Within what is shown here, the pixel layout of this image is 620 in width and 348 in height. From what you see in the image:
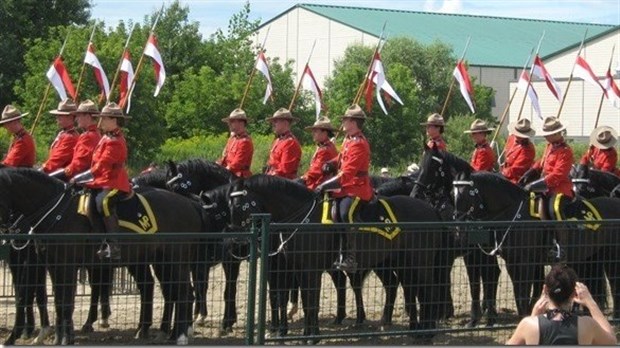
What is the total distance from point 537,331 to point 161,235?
10.8 ft

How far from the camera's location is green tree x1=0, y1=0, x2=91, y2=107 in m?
48.6

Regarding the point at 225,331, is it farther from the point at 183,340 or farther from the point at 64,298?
the point at 64,298

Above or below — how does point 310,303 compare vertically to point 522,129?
below

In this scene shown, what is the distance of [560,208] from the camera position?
13969 millimetres

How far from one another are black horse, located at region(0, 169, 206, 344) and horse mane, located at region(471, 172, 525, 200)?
2896mm

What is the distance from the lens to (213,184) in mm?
14453

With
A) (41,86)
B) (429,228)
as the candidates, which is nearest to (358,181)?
(429,228)

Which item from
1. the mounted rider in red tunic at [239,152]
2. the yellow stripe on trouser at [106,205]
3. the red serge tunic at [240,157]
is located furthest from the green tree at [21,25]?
the yellow stripe on trouser at [106,205]

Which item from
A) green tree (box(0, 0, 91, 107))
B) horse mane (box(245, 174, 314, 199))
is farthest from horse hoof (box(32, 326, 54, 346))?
green tree (box(0, 0, 91, 107))

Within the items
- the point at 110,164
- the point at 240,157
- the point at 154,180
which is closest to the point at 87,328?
the point at 110,164

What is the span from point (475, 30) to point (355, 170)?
56238 millimetres

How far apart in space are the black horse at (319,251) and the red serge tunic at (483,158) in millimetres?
4070

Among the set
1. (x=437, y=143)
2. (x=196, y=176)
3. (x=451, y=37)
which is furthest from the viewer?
(x=451, y=37)

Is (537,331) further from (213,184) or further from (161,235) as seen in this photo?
(213,184)
